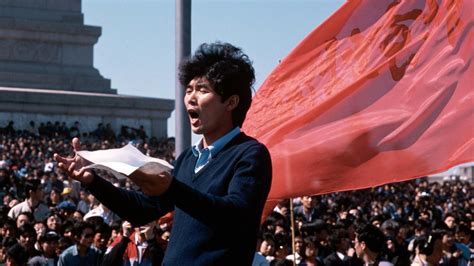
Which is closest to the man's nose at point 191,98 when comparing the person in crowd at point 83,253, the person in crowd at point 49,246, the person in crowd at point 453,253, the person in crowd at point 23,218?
the person in crowd at point 83,253

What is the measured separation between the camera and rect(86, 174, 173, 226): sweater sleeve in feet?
17.7

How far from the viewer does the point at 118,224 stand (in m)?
16.8

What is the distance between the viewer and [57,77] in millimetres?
46188

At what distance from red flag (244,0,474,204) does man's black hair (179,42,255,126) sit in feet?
8.97

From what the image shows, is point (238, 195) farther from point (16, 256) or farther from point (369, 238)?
point (16, 256)

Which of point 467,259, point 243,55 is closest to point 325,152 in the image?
point 243,55

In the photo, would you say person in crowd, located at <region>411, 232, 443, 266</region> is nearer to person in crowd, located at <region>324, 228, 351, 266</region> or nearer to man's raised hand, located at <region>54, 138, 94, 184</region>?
person in crowd, located at <region>324, 228, 351, 266</region>

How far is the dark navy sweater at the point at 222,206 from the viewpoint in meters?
5.16

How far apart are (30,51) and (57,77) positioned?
186 centimetres

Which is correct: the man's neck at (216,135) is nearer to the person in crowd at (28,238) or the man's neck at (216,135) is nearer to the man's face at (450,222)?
the person in crowd at (28,238)

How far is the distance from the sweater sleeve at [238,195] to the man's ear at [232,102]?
20cm

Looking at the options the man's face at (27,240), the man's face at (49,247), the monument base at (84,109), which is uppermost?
the man's face at (27,240)

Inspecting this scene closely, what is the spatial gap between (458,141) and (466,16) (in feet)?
3.20

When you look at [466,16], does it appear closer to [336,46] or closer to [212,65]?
[336,46]
